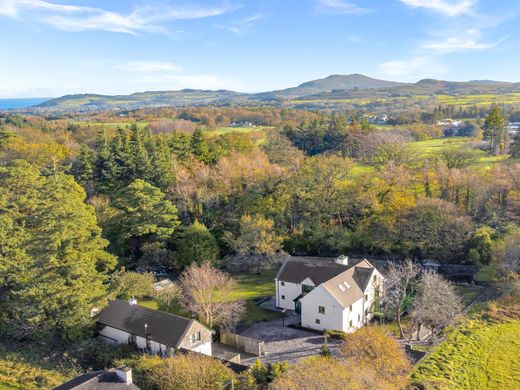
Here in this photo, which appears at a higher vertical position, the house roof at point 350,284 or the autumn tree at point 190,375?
the autumn tree at point 190,375

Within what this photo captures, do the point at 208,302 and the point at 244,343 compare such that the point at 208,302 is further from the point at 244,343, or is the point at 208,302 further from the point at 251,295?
the point at 251,295

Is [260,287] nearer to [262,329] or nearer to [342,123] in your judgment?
[262,329]

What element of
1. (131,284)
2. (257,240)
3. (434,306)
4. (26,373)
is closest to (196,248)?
(257,240)

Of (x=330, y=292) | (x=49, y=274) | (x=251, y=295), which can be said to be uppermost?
(x=49, y=274)

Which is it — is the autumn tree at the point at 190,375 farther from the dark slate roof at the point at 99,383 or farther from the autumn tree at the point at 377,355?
the autumn tree at the point at 377,355

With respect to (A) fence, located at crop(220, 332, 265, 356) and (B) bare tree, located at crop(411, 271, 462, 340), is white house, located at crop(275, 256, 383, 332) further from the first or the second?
(A) fence, located at crop(220, 332, 265, 356)


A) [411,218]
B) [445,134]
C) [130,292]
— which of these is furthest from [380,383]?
[445,134]

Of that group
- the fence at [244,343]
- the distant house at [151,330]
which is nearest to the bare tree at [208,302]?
the fence at [244,343]
